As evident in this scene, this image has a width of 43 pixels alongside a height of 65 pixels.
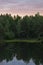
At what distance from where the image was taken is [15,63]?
3406 centimetres

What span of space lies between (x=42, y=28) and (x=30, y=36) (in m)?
5.14

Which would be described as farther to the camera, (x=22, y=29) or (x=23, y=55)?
(x=22, y=29)

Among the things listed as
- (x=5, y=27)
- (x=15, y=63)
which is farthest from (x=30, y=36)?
(x=15, y=63)

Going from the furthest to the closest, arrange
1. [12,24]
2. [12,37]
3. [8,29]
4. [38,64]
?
1. [12,24]
2. [8,29]
3. [12,37]
4. [38,64]

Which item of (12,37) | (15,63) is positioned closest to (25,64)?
(15,63)

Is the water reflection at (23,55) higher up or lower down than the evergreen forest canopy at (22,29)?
higher up

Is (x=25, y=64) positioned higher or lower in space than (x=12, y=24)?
higher

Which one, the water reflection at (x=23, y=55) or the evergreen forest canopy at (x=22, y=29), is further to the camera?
the evergreen forest canopy at (x=22, y=29)

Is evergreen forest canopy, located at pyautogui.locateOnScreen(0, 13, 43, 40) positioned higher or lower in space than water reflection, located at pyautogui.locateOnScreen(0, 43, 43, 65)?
lower

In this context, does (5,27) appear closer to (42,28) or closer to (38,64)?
(42,28)

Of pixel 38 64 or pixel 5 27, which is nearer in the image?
pixel 38 64

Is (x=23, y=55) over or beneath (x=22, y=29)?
over

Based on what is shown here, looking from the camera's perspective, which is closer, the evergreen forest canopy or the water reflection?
the water reflection

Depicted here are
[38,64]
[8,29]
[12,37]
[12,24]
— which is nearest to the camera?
[38,64]
